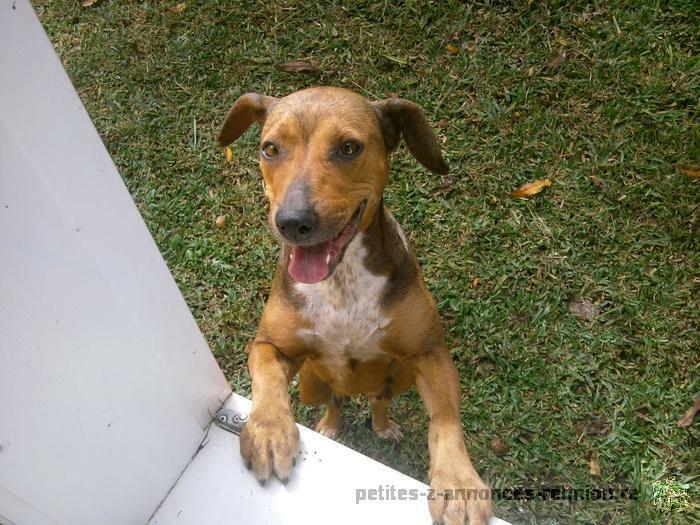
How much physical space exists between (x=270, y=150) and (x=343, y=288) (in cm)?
83

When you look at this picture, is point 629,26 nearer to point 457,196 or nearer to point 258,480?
point 457,196

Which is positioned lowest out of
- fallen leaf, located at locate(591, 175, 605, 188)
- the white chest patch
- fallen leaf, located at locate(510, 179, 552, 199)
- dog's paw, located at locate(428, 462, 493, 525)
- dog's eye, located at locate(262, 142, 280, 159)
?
fallen leaf, located at locate(591, 175, 605, 188)

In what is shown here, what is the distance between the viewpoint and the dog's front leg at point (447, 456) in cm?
265

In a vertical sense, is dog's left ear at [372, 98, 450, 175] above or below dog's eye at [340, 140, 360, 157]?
below

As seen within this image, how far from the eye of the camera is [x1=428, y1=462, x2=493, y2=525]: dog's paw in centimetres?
262

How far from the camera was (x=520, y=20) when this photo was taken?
569 centimetres

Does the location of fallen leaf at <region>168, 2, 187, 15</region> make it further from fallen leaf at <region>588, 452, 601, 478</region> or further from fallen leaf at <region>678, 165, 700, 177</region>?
fallen leaf at <region>588, 452, 601, 478</region>

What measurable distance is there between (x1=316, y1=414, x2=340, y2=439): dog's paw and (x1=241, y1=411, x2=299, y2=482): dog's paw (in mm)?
1643

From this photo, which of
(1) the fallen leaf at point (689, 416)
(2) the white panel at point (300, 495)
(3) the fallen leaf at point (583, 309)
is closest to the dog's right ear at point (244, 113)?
(2) the white panel at point (300, 495)

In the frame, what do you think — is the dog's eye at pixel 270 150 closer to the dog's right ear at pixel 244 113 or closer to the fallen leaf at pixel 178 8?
the dog's right ear at pixel 244 113

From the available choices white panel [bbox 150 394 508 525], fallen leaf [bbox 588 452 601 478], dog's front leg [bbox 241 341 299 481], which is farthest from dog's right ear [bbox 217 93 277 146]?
fallen leaf [bbox 588 452 601 478]

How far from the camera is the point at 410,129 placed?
135 inches

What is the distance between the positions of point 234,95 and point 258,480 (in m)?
4.03

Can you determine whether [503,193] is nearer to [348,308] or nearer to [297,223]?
[348,308]
